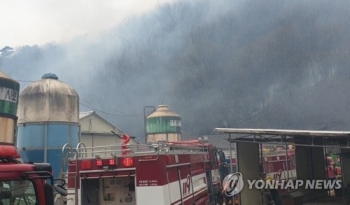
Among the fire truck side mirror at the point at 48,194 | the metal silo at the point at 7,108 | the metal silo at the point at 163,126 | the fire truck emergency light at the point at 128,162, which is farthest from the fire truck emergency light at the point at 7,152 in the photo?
the metal silo at the point at 163,126

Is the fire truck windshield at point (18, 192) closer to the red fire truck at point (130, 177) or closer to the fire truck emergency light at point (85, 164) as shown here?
the red fire truck at point (130, 177)

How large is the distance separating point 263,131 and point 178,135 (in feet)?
78.7

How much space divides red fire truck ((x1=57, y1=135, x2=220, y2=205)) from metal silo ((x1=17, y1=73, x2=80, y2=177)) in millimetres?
8369

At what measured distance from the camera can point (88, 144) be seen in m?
26.2

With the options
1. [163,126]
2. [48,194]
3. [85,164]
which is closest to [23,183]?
[48,194]

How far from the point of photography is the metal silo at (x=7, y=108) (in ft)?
44.2

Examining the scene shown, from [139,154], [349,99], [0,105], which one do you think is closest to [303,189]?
[139,154]

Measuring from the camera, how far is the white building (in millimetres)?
26078

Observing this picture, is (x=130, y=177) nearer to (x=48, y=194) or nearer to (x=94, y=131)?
(x=48, y=194)

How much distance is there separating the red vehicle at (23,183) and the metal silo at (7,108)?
33.4ft

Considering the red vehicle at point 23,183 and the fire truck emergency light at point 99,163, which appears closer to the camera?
the red vehicle at point 23,183

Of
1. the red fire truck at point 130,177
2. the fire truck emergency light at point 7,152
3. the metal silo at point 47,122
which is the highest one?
the metal silo at point 47,122

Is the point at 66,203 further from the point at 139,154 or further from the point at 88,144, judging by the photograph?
the point at 88,144

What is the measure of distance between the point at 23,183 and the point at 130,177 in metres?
4.00
